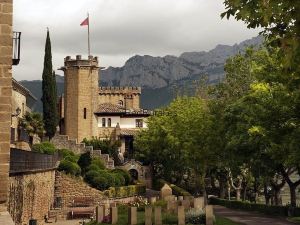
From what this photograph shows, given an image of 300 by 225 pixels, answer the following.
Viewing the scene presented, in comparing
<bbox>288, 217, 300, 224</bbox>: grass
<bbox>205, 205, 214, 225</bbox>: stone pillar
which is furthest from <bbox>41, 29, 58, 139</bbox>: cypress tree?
<bbox>205, 205, 214, 225</bbox>: stone pillar

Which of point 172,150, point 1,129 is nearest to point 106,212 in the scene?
point 1,129

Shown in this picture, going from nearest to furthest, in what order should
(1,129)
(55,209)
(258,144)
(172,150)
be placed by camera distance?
(1,129) → (258,144) → (55,209) → (172,150)

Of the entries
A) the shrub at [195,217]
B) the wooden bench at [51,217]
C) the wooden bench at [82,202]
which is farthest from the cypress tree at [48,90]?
the shrub at [195,217]

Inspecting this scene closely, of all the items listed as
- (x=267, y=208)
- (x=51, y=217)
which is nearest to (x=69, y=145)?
(x=51, y=217)

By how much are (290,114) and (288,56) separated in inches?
908

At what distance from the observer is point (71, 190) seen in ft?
156

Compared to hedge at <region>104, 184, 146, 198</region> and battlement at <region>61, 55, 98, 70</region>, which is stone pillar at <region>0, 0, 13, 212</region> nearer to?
hedge at <region>104, 184, 146, 198</region>

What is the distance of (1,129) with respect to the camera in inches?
539

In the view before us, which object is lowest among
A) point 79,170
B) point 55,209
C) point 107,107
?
point 55,209

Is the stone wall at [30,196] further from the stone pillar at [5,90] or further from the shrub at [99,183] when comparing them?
the stone pillar at [5,90]

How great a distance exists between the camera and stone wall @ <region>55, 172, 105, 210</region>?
46.9m

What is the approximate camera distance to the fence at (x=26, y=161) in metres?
26.4

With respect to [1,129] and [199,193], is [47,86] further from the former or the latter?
[1,129]

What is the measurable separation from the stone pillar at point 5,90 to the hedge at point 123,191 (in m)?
34.9
